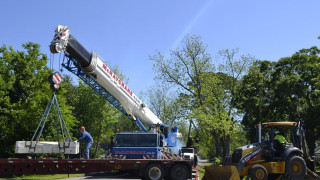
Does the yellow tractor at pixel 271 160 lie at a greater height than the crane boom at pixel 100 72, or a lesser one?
lesser

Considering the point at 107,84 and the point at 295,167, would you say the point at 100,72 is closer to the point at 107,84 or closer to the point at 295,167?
the point at 107,84

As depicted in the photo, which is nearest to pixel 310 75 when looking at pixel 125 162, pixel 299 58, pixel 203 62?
pixel 299 58

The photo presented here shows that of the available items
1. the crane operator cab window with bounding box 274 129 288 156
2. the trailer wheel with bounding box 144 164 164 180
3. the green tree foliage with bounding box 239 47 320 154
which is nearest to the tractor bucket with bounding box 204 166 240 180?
the trailer wheel with bounding box 144 164 164 180

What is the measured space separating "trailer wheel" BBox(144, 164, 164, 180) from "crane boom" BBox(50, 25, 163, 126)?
237 inches

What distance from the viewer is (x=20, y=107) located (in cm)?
2462

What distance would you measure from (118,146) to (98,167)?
11.2ft

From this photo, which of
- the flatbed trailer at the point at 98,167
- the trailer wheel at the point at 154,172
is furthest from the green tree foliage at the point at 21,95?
the trailer wheel at the point at 154,172

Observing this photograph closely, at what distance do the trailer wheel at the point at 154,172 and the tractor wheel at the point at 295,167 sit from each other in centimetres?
534

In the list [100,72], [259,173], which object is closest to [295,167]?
[259,173]

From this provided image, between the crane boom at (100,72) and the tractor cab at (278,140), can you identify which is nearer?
the tractor cab at (278,140)

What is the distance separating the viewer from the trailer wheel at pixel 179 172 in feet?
47.4

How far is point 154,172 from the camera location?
14.2m

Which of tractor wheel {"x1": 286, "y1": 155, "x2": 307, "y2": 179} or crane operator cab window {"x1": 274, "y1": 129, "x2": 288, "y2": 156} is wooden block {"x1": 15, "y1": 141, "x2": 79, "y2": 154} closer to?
crane operator cab window {"x1": 274, "y1": 129, "x2": 288, "y2": 156}

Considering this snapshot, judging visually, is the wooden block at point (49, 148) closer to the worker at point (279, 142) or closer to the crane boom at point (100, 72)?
the crane boom at point (100, 72)
